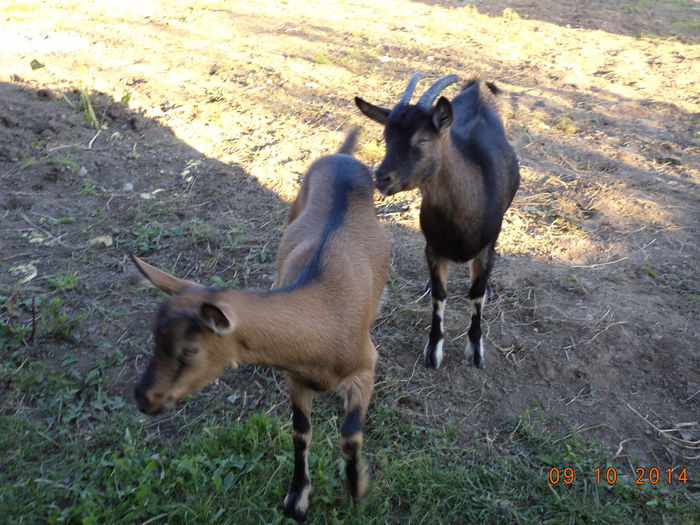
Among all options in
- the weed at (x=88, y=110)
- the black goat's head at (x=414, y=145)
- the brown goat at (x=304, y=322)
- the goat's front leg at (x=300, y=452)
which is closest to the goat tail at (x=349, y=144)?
the brown goat at (x=304, y=322)

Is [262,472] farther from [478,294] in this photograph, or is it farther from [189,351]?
[478,294]

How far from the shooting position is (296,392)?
9.03 ft

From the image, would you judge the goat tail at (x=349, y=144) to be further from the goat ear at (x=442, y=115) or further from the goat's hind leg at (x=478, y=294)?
the goat's hind leg at (x=478, y=294)

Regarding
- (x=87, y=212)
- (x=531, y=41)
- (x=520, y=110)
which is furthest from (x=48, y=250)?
(x=531, y=41)

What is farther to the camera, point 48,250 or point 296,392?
point 48,250

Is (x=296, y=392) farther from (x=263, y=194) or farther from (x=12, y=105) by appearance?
(x=12, y=105)

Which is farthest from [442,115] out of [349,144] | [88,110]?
[88,110]

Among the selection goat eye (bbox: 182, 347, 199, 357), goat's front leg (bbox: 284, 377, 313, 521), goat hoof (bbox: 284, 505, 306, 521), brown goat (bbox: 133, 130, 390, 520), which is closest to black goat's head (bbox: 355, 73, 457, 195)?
brown goat (bbox: 133, 130, 390, 520)

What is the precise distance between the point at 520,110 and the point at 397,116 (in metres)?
3.87

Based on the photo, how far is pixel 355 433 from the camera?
2.75 meters

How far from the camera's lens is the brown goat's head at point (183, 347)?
2158 mm

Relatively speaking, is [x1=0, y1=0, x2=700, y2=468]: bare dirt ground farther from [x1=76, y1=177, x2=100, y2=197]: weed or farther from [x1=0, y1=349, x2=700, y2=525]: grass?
[x1=0, y1=349, x2=700, y2=525]: grass

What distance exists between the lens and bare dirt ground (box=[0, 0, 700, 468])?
3527 millimetres

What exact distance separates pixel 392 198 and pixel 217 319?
3480 millimetres
